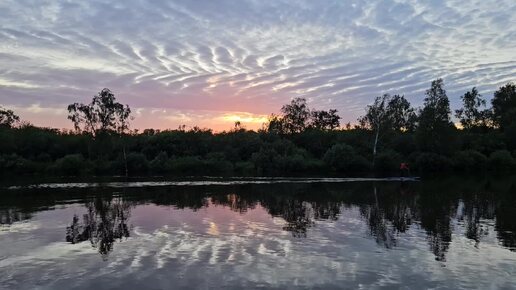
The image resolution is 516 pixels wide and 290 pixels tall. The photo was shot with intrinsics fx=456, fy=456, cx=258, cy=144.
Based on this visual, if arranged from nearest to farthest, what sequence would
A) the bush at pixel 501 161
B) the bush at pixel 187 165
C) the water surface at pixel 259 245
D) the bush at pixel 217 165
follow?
the water surface at pixel 259 245
the bush at pixel 187 165
the bush at pixel 217 165
the bush at pixel 501 161

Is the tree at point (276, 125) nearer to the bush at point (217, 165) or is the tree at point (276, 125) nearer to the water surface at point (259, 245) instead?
the bush at point (217, 165)

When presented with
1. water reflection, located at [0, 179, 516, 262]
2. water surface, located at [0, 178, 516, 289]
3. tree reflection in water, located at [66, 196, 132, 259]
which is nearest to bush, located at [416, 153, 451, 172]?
water reflection, located at [0, 179, 516, 262]

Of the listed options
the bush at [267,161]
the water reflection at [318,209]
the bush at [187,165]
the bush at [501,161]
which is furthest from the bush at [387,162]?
the water reflection at [318,209]

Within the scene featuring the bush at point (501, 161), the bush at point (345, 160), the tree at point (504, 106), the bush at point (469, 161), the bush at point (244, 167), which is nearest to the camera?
the bush at point (345, 160)

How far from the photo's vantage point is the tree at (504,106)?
10969 centimetres

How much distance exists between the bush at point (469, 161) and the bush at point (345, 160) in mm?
18833

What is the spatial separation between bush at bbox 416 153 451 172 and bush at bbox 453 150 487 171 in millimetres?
3165

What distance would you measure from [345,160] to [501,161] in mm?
33630

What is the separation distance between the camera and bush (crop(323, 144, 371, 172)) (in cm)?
8544

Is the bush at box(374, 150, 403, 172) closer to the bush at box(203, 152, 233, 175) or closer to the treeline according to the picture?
the treeline

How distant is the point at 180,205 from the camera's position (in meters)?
31.8

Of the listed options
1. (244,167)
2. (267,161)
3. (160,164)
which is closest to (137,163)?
(160,164)

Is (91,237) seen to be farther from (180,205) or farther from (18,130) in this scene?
(18,130)

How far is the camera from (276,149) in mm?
93938
